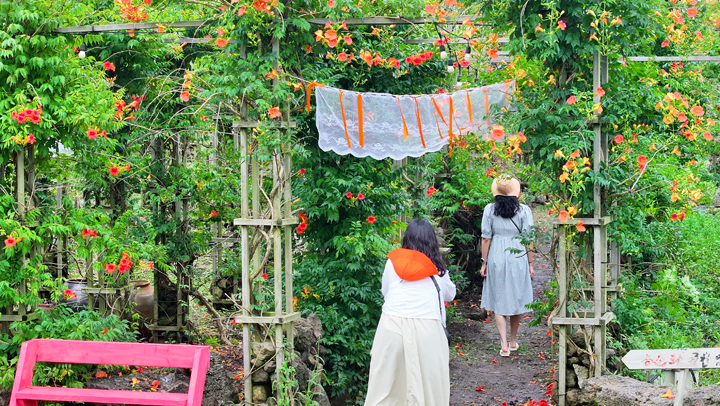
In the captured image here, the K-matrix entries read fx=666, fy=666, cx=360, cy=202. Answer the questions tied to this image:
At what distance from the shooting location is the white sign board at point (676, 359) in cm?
368

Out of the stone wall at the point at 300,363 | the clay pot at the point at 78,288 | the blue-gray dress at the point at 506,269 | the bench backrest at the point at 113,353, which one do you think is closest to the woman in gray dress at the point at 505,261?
the blue-gray dress at the point at 506,269

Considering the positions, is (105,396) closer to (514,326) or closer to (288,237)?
(288,237)

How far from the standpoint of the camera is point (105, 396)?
430cm

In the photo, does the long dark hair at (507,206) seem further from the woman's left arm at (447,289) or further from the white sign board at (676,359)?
the white sign board at (676,359)

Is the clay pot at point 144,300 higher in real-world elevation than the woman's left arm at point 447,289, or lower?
lower

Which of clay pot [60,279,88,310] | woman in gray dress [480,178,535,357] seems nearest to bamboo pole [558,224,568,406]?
woman in gray dress [480,178,535,357]

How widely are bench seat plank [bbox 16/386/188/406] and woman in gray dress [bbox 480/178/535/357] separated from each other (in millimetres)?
3457

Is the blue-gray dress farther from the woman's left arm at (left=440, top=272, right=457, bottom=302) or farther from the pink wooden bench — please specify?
the pink wooden bench

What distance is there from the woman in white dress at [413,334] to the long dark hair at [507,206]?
2445 millimetres

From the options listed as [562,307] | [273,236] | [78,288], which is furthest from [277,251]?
[78,288]

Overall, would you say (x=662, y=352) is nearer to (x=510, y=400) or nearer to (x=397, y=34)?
(x=510, y=400)

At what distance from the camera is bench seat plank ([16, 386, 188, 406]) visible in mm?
4215

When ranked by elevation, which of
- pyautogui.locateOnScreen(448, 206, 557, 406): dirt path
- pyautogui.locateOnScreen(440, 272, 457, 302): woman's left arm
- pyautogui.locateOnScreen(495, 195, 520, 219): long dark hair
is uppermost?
pyautogui.locateOnScreen(495, 195, 520, 219): long dark hair

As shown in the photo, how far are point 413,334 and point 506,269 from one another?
2.75 m
